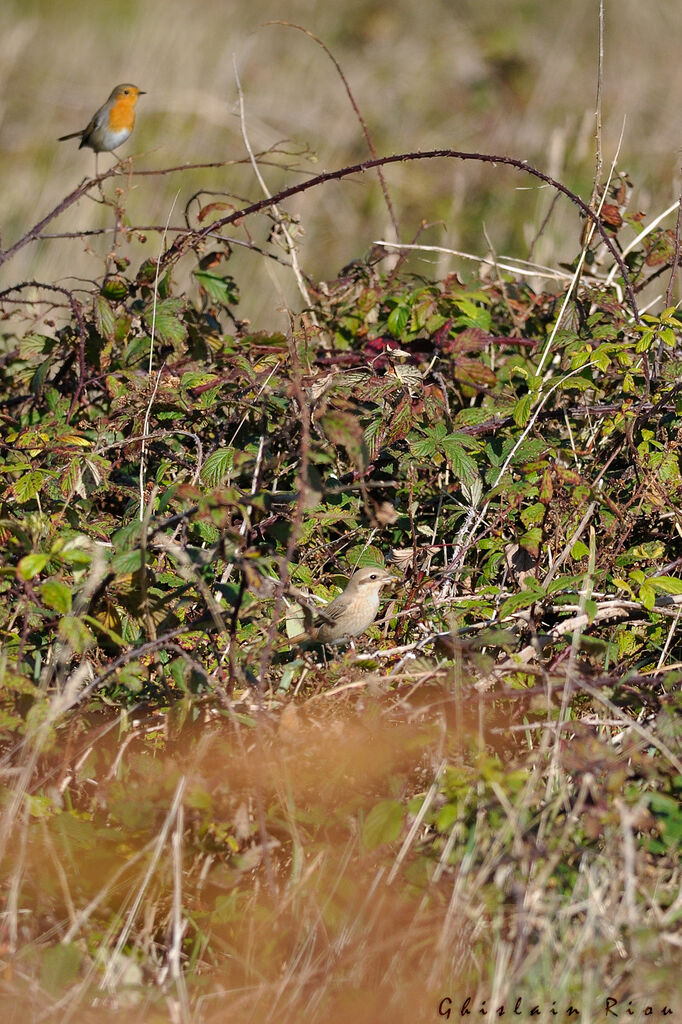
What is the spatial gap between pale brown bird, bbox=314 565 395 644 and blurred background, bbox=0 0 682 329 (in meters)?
2.63

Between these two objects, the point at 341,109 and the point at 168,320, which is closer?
the point at 168,320

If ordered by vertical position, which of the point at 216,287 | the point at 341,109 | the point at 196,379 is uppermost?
the point at 341,109

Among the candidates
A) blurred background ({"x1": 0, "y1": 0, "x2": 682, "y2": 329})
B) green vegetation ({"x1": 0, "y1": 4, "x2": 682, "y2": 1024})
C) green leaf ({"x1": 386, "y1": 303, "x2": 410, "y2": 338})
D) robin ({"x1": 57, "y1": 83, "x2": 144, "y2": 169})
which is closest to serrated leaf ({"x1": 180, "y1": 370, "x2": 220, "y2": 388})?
green vegetation ({"x1": 0, "y1": 4, "x2": 682, "y2": 1024})

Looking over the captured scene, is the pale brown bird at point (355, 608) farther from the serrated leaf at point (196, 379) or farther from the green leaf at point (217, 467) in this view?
the serrated leaf at point (196, 379)

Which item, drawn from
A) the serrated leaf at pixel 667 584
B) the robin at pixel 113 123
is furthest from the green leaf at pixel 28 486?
the robin at pixel 113 123

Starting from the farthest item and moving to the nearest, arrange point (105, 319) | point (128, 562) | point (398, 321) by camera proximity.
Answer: point (398, 321), point (105, 319), point (128, 562)

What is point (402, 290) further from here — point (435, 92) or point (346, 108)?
point (435, 92)

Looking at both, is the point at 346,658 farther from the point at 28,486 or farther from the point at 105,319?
the point at 105,319

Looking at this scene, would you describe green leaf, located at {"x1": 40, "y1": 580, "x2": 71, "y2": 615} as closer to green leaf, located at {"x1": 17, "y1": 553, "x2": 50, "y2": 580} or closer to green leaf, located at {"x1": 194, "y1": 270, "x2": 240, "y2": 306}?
green leaf, located at {"x1": 17, "y1": 553, "x2": 50, "y2": 580}

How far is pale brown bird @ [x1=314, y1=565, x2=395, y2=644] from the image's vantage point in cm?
333

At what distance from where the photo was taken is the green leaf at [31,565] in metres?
2.63

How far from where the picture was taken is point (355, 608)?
3365 millimetres

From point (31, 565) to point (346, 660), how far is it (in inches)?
39.1

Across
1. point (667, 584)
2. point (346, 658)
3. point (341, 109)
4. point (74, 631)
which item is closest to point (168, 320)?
point (346, 658)
